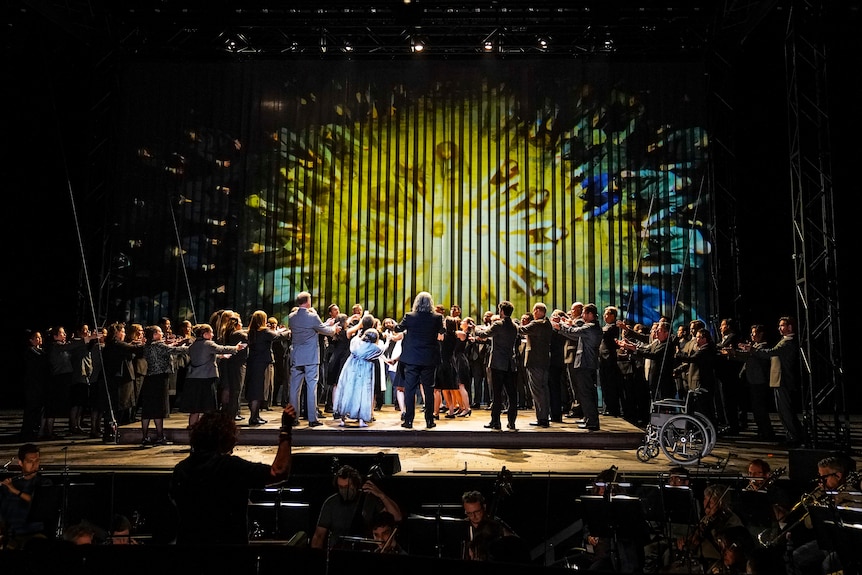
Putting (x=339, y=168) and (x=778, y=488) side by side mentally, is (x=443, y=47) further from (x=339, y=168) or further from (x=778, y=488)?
(x=778, y=488)

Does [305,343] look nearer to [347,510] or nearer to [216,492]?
[347,510]

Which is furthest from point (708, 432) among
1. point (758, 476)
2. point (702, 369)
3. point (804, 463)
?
point (758, 476)

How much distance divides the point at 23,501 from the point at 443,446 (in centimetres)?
447

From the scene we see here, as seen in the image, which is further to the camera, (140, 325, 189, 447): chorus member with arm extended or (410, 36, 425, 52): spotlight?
(410, 36, 425, 52): spotlight

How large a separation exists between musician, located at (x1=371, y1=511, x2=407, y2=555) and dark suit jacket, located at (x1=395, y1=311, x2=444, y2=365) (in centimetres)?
402

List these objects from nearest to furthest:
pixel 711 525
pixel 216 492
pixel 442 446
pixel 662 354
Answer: pixel 216 492 < pixel 711 525 < pixel 442 446 < pixel 662 354

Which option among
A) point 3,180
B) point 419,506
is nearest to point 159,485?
point 419,506

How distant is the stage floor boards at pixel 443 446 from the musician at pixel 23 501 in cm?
234

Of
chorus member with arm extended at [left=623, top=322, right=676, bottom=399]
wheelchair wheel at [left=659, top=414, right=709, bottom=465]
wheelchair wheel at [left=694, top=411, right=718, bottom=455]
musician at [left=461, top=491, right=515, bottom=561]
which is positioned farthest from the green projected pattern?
musician at [left=461, top=491, right=515, bottom=561]

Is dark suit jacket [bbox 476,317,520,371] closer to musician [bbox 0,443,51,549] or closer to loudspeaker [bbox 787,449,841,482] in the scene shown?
loudspeaker [bbox 787,449,841,482]

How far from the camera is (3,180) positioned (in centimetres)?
1241

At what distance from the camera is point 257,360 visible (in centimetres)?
859

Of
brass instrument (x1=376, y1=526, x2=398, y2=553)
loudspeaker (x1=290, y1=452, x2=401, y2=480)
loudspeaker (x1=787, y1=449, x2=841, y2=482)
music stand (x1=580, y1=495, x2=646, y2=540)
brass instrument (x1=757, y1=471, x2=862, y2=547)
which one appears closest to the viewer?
brass instrument (x1=376, y1=526, x2=398, y2=553)

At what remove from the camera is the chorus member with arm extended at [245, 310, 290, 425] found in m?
8.52
